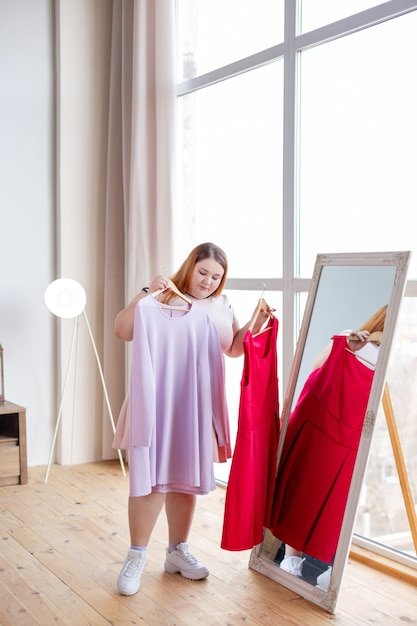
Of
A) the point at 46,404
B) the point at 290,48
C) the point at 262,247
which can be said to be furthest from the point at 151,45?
the point at 46,404

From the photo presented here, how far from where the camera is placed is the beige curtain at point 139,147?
13.5 ft

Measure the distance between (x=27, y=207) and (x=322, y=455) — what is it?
96.6 inches

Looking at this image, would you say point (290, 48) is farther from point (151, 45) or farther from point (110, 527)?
point (110, 527)

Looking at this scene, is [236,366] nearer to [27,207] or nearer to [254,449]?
[254,449]

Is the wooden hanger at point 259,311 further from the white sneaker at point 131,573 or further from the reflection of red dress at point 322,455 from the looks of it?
the white sneaker at point 131,573

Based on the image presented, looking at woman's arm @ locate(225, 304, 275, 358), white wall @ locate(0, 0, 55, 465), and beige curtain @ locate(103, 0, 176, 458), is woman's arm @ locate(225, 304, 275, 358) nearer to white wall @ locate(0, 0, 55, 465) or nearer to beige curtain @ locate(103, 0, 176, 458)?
beige curtain @ locate(103, 0, 176, 458)

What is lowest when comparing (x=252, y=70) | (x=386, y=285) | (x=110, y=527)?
(x=110, y=527)

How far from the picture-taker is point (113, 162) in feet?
14.6

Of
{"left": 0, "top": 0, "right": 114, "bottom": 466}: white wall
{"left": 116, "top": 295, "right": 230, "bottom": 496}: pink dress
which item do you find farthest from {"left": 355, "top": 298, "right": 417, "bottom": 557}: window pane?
{"left": 0, "top": 0, "right": 114, "bottom": 466}: white wall

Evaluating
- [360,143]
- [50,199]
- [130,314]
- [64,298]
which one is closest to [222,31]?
[360,143]

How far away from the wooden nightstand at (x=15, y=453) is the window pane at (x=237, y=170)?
1.27m

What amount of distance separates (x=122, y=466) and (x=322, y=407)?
6.04 ft

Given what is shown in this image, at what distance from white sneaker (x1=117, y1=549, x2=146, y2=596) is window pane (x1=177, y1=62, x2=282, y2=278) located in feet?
5.08

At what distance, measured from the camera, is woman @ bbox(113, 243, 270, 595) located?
2676 millimetres
